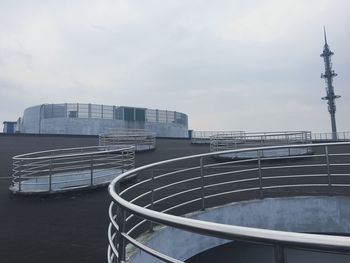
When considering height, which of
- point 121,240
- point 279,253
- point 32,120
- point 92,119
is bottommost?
point 121,240

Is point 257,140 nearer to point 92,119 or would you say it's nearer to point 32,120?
point 92,119

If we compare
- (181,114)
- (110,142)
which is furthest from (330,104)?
(110,142)

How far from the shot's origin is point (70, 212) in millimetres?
7590

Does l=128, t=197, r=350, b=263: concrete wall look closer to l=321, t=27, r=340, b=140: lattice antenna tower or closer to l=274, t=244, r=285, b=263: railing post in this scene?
l=274, t=244, r=285, b=263: railing post

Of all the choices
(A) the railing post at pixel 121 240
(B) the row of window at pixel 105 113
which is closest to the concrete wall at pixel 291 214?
(A) the railing post at pixel 121 240

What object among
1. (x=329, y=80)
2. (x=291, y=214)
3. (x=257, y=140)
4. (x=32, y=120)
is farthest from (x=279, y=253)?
(x=32, y=120)

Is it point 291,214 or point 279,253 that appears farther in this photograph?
point 291,214

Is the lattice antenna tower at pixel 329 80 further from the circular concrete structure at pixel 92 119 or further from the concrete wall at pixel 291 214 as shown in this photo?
the concrete wall at pixel 291 214

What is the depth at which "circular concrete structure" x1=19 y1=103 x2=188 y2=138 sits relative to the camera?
5100cm

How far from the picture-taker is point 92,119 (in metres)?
51.7

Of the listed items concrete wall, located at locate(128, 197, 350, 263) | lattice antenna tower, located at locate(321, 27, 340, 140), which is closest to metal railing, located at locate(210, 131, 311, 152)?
concrete wall, located at locate(128, 197, 350, 263)

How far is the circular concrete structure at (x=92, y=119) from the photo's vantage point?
51.0 meters

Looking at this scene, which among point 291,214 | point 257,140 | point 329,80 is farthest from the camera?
point 329,80

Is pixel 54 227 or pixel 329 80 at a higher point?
pixel 329 80
